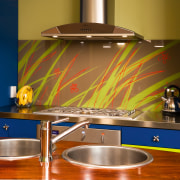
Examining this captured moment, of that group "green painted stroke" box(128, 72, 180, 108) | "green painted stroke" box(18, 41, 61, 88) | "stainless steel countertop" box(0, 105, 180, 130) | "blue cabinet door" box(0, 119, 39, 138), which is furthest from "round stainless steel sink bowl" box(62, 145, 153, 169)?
"green painted stroke" box(18, 41, 61, 88)

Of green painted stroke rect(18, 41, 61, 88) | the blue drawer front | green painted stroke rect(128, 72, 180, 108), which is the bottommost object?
the blue drawer front

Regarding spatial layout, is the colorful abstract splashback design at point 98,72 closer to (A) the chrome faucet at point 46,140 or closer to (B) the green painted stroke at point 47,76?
(B) the green painted stroke at point 47,76

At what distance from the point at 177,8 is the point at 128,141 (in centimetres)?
146

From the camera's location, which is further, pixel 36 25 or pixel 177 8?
pixel 36 25

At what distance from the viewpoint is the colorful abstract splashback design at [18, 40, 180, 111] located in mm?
3598

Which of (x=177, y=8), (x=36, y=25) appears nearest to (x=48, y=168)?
(x=177, y=8)

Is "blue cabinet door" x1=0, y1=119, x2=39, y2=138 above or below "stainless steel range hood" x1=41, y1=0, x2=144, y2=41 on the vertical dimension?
below

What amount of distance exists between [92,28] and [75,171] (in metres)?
1.95

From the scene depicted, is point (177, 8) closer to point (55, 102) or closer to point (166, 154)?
point (55, 102)

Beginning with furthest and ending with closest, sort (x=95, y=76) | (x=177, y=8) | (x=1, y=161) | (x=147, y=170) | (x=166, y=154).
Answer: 1. (x=95, y=76)
2. (x=177, y=8)
3. (x=166, y=154)
4. (x=1, y=161)
5. (x=147, y=170)

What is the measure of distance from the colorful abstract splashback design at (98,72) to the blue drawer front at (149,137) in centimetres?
71

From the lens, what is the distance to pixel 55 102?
3986mm

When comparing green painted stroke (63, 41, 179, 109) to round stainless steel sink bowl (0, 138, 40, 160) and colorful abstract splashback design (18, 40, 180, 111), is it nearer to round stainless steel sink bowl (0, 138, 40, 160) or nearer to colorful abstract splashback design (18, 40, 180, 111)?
colorful abstract splashback design (18, 40, 180, 111)

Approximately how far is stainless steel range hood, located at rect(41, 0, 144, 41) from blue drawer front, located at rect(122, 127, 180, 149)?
2.81 feet
